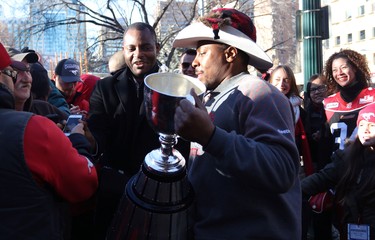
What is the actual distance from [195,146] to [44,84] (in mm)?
2430

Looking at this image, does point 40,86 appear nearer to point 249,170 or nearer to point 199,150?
point 199,150

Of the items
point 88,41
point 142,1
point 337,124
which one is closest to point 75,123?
point 337,124

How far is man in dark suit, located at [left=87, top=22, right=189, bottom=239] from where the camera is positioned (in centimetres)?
309

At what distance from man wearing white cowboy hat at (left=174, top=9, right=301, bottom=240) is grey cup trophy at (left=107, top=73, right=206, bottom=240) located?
90 millimetres

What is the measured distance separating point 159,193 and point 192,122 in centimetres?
34

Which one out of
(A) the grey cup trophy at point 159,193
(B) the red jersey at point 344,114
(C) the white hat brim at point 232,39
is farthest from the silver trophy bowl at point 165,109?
(B) the red jersey at point 344,114

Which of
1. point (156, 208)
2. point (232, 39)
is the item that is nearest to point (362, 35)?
point (232, 39)

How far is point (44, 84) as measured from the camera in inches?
164

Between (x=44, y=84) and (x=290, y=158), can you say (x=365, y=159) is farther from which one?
(x=44, y=84)

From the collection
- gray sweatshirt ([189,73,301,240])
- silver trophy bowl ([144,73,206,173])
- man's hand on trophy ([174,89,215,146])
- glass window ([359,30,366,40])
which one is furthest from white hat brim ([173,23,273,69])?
glass window ([359,30,366,40])

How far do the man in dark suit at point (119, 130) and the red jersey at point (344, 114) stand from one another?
2.46 meters

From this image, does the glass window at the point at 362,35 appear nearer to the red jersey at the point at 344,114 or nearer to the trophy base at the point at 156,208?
the red jersey at the point at 344,114

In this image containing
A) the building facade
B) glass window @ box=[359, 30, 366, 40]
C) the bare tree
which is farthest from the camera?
glass window @ box=[359, 30, 366, 40]

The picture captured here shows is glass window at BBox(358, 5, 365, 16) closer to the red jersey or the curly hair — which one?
the curly hair
